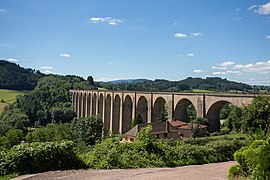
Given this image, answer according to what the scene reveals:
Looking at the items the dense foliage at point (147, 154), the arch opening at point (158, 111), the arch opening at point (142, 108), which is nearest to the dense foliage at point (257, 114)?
the dense foliage at point (147, 154)

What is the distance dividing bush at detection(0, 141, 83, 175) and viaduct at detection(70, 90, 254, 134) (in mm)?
19862

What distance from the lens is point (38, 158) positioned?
862cm

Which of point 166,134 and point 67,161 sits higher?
point 67,161

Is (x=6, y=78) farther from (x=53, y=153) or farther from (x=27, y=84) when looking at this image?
(x=53, y=153)

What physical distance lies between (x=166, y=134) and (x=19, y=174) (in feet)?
84.2

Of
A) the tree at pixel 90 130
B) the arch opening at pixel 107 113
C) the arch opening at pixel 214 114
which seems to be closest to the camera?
the arch opening at pixel 214 114

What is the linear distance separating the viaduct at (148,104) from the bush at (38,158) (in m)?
19.9

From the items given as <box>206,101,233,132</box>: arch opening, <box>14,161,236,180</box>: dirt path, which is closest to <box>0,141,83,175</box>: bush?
<box>14,161,236,180</box>: dirt path

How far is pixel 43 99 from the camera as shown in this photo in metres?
92.4

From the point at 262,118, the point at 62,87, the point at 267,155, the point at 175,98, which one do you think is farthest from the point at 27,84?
the point at 267,155

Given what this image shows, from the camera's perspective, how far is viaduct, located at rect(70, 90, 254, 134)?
2952 cm

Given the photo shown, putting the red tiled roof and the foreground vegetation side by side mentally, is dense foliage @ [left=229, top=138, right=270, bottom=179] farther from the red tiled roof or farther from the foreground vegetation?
the red tiled roof

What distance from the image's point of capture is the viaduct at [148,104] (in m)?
29.5

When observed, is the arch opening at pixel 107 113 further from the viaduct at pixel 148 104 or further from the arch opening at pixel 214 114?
the arch opening at pixel 214 114
